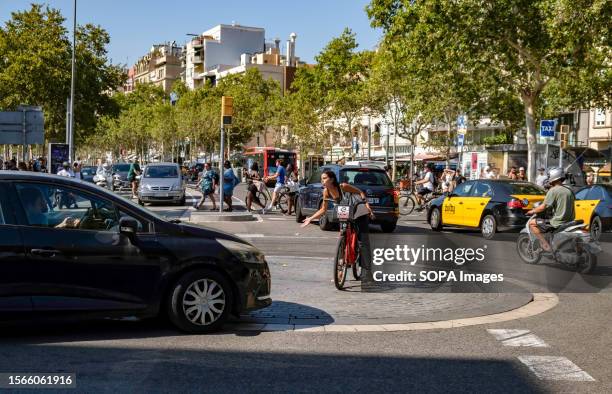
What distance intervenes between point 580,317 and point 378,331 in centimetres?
247

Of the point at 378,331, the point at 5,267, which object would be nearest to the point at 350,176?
the point at 378,331

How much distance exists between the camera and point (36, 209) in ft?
22.9

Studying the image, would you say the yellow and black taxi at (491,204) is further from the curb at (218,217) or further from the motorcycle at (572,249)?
the motorcycle at (572,249)

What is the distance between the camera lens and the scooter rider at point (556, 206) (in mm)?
12648

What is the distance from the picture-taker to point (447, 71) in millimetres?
30094

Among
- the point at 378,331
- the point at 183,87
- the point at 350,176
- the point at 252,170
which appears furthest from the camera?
the point at 183,87

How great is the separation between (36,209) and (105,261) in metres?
0.74

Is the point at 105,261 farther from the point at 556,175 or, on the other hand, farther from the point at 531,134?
the point at 531,134

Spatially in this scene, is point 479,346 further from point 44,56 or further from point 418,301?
point 44,56

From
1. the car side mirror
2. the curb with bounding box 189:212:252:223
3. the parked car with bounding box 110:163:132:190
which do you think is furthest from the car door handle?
the parked car with bounding box 110:163:132:190

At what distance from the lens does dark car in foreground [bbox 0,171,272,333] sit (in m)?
6.81

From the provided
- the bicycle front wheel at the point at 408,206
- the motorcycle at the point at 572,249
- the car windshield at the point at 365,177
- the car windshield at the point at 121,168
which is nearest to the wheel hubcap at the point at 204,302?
the motorcycle at the point at 572,249

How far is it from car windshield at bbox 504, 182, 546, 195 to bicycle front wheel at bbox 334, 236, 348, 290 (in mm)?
10009

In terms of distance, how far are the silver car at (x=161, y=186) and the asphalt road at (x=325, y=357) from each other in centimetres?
2295
